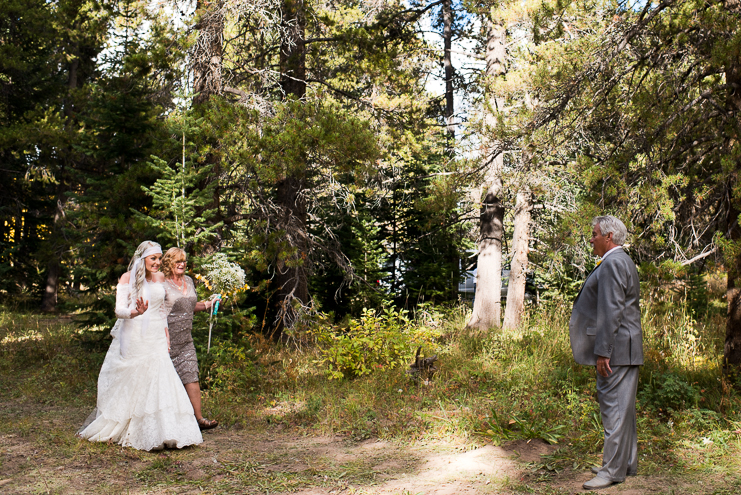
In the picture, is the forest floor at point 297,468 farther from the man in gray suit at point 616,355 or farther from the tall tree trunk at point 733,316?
the tall tree trunk at point 733,316

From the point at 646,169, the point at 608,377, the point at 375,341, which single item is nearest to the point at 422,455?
the point at 608,377

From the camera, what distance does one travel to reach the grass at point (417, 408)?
16.8ft

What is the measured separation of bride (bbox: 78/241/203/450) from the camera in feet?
18.8

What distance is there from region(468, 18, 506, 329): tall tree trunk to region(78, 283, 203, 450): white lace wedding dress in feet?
25.7

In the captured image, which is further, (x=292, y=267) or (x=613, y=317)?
(x=292, y=267)

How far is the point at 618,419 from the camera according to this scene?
15.0ft

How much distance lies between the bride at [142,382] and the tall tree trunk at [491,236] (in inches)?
309

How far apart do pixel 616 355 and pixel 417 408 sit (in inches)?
113

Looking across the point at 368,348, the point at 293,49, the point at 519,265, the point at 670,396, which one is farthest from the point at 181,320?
the point at 519,265

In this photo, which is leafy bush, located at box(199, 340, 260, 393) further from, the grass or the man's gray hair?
the man's gray hair

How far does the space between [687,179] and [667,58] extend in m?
1.61

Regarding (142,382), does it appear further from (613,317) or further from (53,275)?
(53,275)

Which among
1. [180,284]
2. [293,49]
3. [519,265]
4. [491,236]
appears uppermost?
[293,49]

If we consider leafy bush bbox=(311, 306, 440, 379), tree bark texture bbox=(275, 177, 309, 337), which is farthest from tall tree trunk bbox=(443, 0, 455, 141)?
leafy bush bbox=(311, 306, 440, 379)
